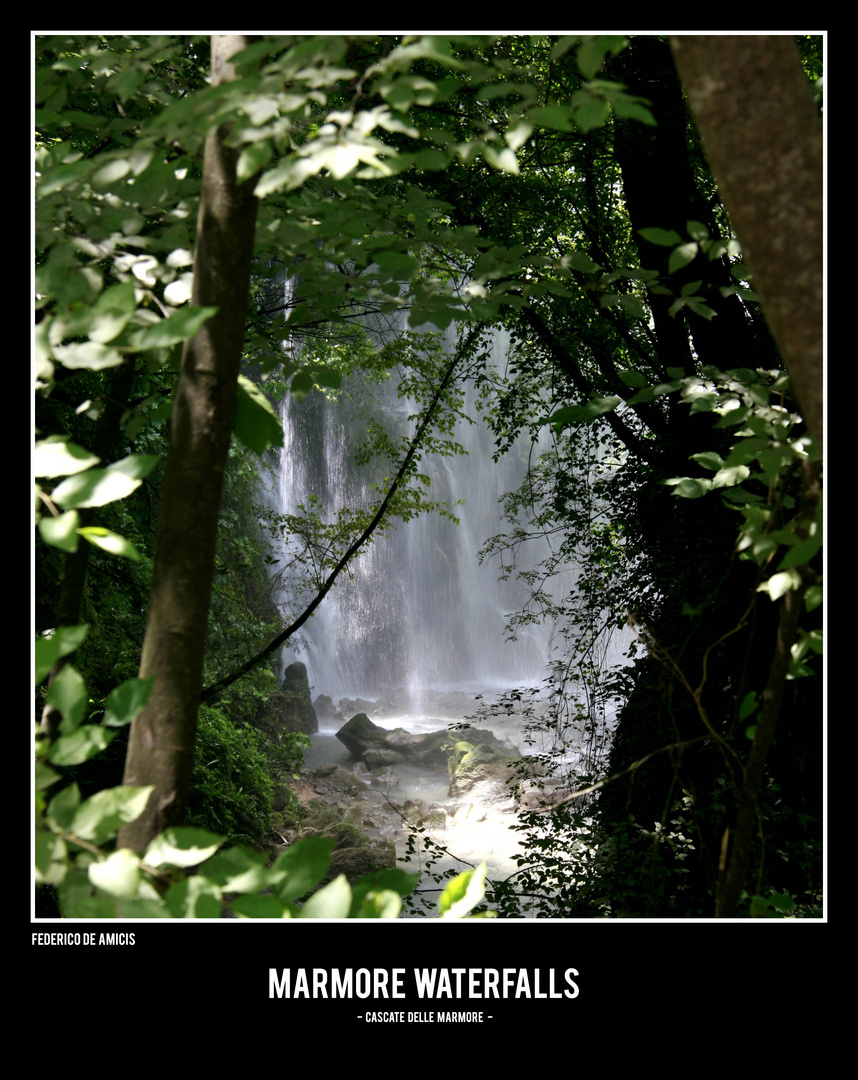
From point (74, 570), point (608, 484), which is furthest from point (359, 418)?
point (74, 570)

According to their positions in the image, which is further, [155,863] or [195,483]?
[195,483]

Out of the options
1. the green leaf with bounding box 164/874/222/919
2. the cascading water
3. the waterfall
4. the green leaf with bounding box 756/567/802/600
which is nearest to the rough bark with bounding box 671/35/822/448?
the green leaf with bounding box 756/567/802/600

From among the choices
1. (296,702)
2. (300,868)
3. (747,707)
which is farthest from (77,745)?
(296,702)

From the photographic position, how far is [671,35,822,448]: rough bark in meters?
0.60

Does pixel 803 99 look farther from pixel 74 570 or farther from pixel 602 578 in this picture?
pixel 602 578

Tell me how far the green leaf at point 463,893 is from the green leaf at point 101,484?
21.0 inches

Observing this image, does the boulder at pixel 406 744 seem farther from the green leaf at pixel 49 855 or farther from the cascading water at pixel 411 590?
the green leaf at pixel 49 855

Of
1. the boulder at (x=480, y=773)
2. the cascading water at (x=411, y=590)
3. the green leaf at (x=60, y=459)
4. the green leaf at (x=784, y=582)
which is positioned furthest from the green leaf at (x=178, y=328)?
the cascading water at (x=411, y=590)

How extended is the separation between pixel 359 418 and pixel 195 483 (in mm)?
13209

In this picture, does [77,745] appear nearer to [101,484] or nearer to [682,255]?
[101,484]

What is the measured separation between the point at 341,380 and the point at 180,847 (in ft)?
2.28

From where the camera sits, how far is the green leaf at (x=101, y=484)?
26.6 inches

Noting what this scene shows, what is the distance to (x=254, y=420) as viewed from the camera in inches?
39.6
